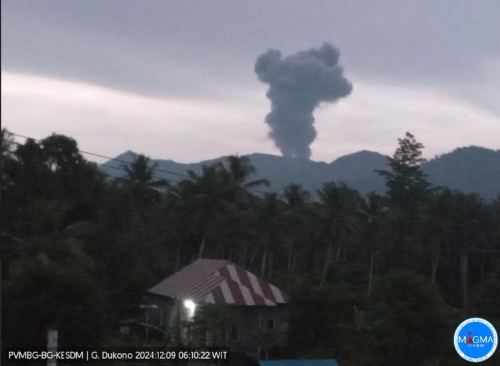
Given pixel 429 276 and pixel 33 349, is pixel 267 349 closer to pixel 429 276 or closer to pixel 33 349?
pixel 33 349

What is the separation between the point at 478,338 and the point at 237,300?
13.9m

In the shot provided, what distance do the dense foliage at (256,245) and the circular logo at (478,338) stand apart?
6.54m

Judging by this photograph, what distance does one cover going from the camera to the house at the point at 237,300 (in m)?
27.0

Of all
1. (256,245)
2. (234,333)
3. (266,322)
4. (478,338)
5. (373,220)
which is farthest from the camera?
(373,220)

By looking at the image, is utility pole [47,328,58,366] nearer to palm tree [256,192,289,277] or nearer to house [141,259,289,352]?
house [141,259,289,352]

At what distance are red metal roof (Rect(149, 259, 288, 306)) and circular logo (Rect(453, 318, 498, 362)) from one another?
43.2 feet

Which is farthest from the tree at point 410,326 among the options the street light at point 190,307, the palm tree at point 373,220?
the palm tree at point 373,220

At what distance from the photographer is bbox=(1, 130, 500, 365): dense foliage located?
60.2 ft

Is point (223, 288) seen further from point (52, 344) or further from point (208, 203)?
point (208, 203)

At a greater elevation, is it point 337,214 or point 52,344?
point 337,214

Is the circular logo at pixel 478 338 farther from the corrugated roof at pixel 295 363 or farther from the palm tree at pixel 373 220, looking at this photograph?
the palm tree at pixel 373 220

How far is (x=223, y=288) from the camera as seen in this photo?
1078 inches

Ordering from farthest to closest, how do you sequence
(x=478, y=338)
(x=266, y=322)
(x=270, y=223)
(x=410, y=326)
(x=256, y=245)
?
(x=256, y=245) < (x=270, y=223) < (x=266, y=322) < (x=410, y=326) < (x=478, y=338)

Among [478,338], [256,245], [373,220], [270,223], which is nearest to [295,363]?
[478,338]
